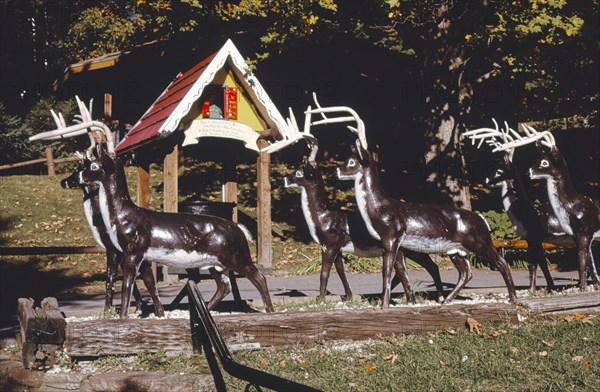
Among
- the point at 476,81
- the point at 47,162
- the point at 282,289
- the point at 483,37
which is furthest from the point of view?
the point at 47,162

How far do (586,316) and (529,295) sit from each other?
142cm

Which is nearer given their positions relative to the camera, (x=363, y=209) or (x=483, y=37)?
(x=363, y=209)

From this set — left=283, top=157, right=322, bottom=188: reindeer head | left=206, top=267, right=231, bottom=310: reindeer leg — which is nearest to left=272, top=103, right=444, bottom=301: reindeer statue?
left=283, top=157, right=322, bottom=188: reindeer head

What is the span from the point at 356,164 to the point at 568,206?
299 centimetres

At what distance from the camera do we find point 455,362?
245 inches

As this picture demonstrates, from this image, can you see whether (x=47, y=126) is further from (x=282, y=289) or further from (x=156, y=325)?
(x=156, y=325)

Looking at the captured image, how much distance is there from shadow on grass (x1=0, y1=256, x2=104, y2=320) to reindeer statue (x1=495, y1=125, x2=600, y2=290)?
7.82 m

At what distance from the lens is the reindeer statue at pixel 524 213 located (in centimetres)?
931

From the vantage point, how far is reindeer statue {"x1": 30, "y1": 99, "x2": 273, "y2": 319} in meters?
7.43

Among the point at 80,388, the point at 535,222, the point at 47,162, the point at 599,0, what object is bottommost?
the point at 80,388

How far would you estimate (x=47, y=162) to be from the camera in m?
21.6

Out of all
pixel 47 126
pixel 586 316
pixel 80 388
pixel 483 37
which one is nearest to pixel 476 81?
pixel 483 37

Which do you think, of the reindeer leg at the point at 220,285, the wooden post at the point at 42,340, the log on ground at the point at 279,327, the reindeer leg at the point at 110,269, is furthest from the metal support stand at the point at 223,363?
the reindeer leg at the point at 110,269

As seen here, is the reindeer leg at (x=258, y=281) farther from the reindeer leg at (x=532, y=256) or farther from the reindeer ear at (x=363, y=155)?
the reindeer leg at (x=532, y=256)
